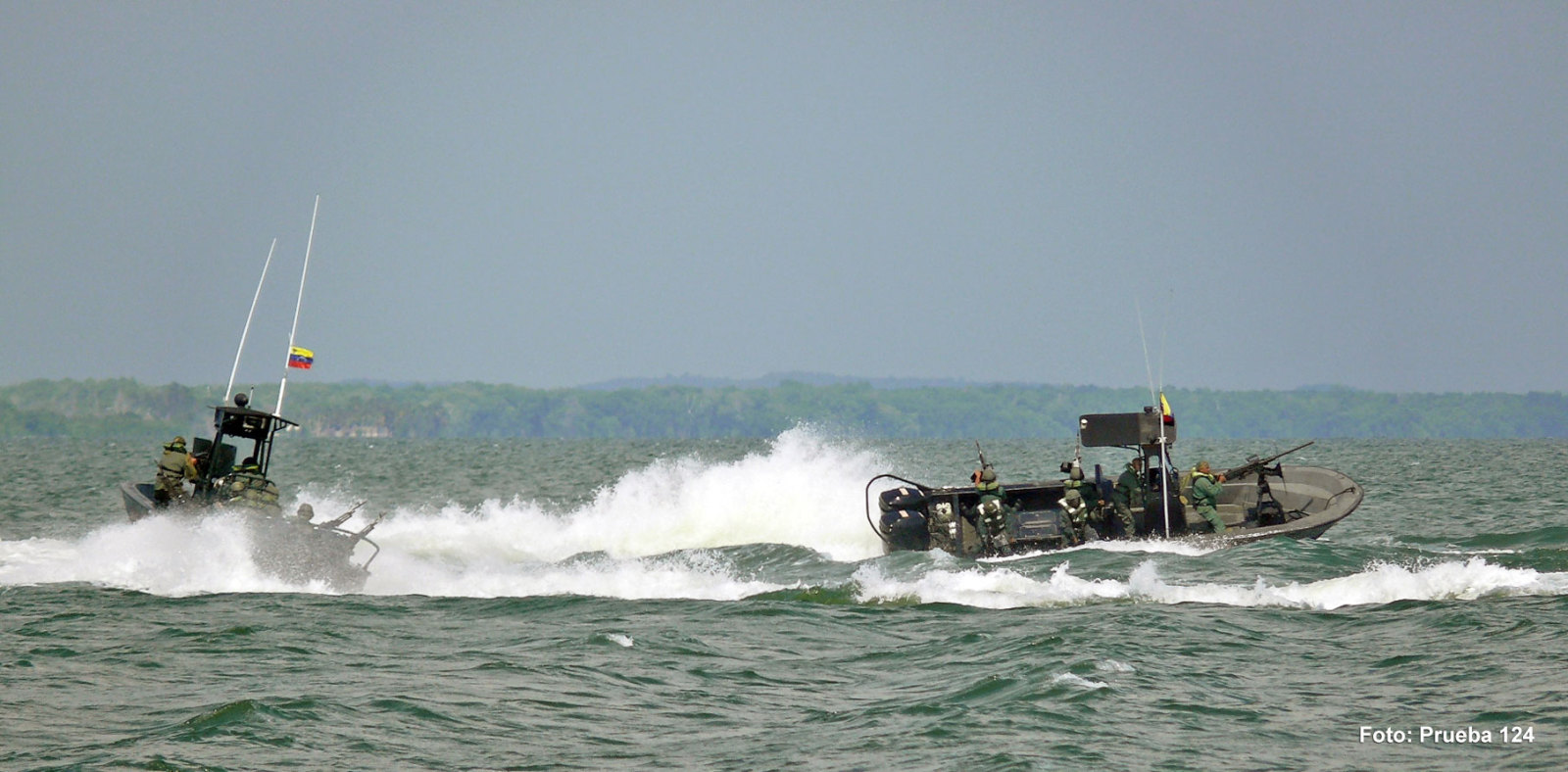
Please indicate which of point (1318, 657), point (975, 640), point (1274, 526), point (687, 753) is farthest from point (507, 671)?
point (1274, 526)

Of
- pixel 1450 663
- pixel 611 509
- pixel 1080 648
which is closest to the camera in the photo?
pixel 1450 663

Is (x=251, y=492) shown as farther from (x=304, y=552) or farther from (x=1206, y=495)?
(x=1206, y=495)

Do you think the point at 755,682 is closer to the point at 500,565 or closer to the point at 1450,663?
the point at 1450,663

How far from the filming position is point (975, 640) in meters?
15.5

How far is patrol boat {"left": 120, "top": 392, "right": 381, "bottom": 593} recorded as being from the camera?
2019 cm

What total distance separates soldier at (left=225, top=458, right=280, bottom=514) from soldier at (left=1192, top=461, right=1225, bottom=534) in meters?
14.0

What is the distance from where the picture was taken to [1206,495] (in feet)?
74.8

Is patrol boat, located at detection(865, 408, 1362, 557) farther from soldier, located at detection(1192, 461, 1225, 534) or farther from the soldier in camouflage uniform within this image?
soldier, located at detection(1192, 461, 1225, 534)

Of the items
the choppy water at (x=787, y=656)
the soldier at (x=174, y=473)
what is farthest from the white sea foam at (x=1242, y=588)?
the soldier at (x=174, y=473)

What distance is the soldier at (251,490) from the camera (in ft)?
68.5

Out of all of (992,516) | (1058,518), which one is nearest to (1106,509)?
(1058,518)

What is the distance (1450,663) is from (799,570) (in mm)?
10852

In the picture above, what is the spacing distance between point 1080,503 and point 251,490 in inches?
492

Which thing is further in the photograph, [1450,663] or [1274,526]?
[1274,526]
